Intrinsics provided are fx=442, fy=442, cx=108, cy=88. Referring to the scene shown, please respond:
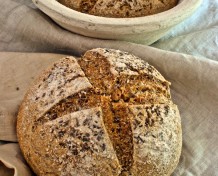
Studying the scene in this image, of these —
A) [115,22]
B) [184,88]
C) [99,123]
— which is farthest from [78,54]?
[99,123]

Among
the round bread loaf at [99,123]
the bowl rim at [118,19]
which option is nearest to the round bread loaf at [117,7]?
the bowl rim at [118,19]

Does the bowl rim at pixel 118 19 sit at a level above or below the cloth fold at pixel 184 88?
above

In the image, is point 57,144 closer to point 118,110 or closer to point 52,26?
point 118,110

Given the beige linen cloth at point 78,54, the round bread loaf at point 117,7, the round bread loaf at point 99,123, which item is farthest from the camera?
the round bread loaf at point 117,7

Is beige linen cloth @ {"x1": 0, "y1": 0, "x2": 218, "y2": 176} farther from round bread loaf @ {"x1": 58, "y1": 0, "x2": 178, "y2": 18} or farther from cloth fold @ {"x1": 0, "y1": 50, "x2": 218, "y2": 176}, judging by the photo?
round bread loaf @ {"x1": 58, "y1": 0, "x2": 178, "y2": 18}

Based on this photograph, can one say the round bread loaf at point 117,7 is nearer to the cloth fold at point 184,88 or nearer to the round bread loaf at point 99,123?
the cloth fold at point 184,88

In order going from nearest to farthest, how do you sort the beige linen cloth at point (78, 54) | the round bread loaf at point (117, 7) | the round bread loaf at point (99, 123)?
1. the round bread loaf at point (99, 123)
2. the beige linen cloth at point (78, 54)
3. the round bread loaf at point (117, 7)

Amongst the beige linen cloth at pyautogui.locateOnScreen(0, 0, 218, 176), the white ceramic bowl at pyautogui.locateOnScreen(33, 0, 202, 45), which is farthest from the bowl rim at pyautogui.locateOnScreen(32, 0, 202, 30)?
the beige linen cloth at pyautogui.locateOnScreen(0, 0, 218, 176)

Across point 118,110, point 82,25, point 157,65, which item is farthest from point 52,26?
point 118,110

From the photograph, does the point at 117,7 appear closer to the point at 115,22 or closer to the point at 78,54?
the point at 115,22
